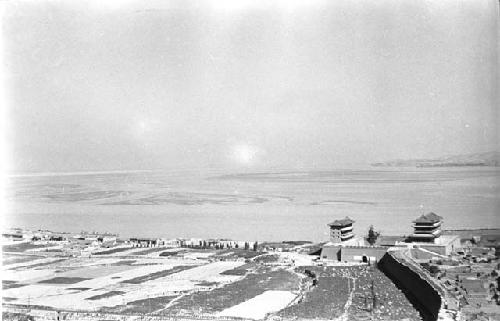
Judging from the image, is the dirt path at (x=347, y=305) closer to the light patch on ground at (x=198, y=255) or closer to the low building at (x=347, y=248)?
the low building at (x=347, y=248)

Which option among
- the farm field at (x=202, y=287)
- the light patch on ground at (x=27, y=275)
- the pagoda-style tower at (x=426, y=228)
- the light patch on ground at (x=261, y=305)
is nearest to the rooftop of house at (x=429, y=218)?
the pagoda-style tower at (x=426, y=228)

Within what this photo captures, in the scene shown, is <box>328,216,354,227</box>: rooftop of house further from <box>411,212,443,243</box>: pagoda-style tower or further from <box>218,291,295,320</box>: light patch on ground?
<box>218,291,295,320</box>: light patch on ground

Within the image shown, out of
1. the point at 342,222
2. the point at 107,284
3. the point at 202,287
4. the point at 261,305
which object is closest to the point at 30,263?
the point at 107,284

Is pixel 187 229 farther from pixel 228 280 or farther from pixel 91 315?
pixel 91 315

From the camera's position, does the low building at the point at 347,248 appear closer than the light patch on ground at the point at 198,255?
Yes

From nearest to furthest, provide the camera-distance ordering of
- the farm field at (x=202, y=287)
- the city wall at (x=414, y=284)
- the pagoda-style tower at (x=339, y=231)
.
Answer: the city wall at (x=414, y=284) → the farm field at (x=202, y=287) → the pagoda-style tower at (x=339, y=231)

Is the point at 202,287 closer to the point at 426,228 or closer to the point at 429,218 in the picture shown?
the point at 426,228
